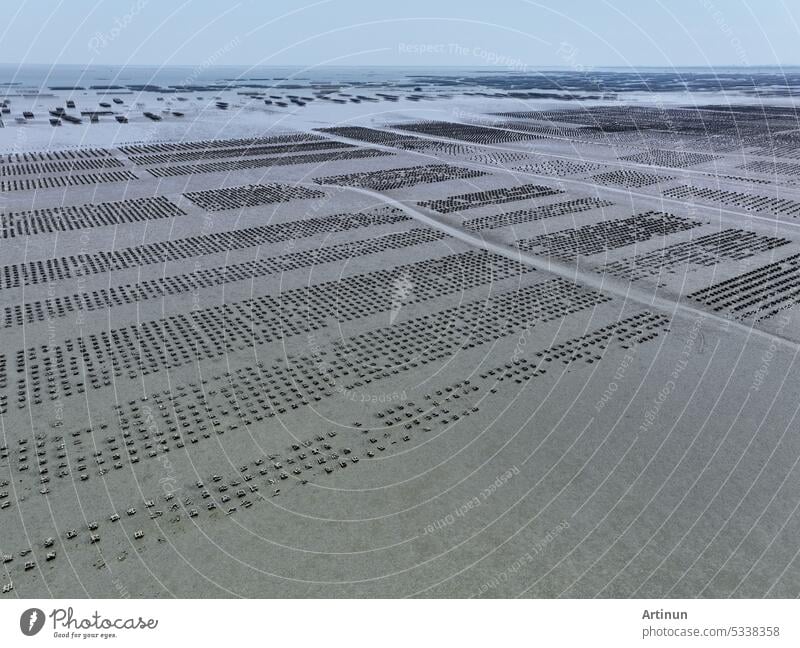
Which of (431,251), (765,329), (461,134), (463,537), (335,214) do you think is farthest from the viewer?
(461,134)

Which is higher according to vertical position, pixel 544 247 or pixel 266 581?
pixel 544 247

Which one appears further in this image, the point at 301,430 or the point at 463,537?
the point at 301,430

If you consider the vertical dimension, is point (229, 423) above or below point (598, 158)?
below

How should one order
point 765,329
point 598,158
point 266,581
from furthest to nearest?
point 598,158, point 765,329, point 266,581

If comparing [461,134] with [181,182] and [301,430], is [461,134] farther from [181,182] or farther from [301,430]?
[301,430]

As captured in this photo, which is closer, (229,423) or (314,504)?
(314,504)

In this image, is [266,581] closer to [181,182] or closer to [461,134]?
[181,182]

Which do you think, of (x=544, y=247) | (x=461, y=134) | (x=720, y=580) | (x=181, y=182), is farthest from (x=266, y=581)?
(x=461, y=134)

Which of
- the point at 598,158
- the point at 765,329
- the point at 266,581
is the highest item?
the point at 598,158

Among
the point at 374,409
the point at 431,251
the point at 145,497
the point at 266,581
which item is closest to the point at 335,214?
the point at 431,251
